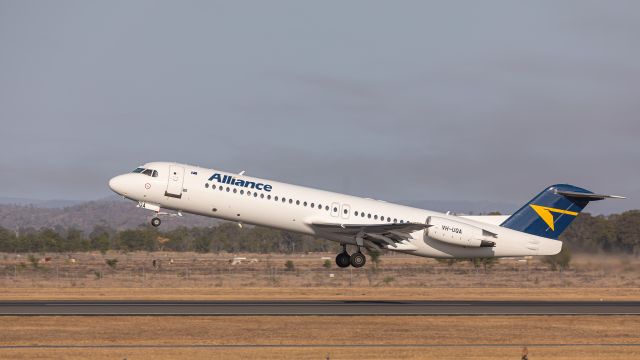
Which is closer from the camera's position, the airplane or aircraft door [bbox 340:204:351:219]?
the airplane

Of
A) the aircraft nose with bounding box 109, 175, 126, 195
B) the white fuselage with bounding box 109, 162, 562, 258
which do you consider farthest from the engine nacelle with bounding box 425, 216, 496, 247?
the aircraft nose with bounding box 109, 175, 126, 195

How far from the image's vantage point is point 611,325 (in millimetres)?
35750

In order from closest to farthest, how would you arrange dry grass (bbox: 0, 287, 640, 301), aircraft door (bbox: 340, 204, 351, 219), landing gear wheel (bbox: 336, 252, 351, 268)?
aircraft door (bbox: 340, 204, 351, 219) < landing gear wheel (bbox: 336, 252, 351, 268) < dry grass (bbox: 0, 287, 640, 301)

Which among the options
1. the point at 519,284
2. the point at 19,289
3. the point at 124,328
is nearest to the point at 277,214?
the point at 124,328

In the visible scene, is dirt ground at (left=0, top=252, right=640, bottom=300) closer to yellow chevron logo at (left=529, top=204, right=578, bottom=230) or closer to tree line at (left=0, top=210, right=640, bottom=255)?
yellow chevron logo at (left=529, top=204, right=578, bottom=230)

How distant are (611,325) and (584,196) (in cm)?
1437

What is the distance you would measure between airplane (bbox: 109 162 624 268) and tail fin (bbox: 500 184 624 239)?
0.16 ft

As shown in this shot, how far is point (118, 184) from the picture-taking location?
149 ft

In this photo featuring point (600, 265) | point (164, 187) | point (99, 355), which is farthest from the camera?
point (600, 265)

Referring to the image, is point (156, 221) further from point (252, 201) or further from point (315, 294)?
point (315, 294)

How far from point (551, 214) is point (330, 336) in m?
21.9

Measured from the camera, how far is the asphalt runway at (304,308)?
124 feet

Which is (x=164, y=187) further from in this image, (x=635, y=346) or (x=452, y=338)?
(x=635, y=346)

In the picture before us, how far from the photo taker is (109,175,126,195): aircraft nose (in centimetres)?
4544
